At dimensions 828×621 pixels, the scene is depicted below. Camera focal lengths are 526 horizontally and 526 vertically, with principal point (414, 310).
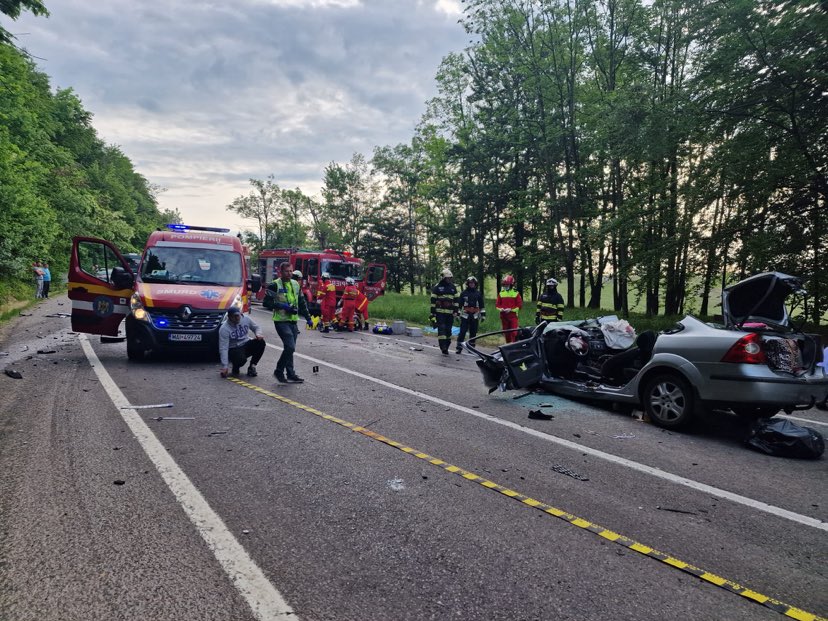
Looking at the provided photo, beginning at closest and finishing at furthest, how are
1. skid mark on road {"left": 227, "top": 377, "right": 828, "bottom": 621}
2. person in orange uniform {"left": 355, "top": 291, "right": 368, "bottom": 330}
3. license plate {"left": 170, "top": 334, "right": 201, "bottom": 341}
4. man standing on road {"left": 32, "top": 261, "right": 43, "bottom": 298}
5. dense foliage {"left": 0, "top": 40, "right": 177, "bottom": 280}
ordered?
skid mark on road {"left": 227, "top": 377, "right": 828, "bottom": 621}, license plate {"left": 170, "top": 334, "right": 201, "bottom": 341}, person in orange uniform {"left": 355, "top": 291, "right": 368, "bottom": 330}, dense foliage {"left": 0, "top": 40, "right": 177, "bottom": 280}, man standing on road {"left": 32, "top": 261, "right": 43, "bottom": 298}

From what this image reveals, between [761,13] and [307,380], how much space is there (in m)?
13.6

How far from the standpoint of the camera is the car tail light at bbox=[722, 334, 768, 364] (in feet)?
17.9

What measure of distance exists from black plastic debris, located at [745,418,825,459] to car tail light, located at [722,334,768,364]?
0.70 metres

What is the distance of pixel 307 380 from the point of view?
8.59 m

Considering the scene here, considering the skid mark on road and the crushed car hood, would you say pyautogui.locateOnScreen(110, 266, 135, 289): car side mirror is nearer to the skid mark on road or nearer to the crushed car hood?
the skid mark on road

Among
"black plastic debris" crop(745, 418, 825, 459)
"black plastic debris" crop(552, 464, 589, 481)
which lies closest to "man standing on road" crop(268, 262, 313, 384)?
"black plastic debris" crop(552, 464, 589, 481)

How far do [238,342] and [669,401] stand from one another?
6.59 m

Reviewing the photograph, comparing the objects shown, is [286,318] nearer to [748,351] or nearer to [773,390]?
[748,351]

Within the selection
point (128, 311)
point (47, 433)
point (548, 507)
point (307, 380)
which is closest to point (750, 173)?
point (307, 380)

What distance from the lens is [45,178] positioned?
1265 inches

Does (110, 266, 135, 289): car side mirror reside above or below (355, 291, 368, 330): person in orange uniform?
above

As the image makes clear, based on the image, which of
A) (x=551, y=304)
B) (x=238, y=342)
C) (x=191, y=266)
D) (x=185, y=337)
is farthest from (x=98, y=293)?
(x=551, y=304)

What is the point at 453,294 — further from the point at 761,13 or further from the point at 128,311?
the point at 761,13

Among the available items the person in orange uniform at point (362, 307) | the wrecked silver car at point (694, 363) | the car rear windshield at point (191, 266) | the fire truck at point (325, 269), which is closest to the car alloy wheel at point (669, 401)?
the wrecked silver car at point (694, 363)
